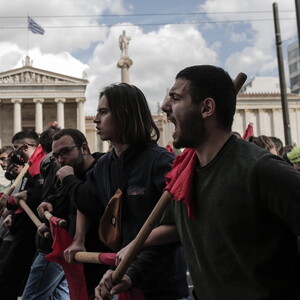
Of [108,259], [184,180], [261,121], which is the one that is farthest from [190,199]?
[261,121]

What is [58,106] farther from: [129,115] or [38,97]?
[129,115]

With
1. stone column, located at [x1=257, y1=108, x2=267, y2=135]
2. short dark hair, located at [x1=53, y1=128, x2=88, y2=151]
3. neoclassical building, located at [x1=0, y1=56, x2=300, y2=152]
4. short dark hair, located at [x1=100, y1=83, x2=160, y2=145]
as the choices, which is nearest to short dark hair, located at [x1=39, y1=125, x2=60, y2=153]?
short dark hair, located at [x1=53, y1=128, x2=88, y2=151]

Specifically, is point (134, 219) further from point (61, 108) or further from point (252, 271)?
point (61, 108)

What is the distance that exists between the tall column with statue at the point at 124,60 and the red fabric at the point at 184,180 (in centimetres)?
4186

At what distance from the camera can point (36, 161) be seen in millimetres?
4609

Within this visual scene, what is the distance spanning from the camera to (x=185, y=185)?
1699 millimetres

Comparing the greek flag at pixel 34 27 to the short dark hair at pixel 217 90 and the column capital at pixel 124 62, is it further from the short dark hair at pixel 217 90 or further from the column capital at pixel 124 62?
the short dark hair at pixel 217 90

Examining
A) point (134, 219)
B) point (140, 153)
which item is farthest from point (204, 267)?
point (140, 153)

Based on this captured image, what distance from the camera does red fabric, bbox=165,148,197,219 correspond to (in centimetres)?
169

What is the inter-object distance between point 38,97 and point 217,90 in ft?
183

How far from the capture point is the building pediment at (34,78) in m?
55.5

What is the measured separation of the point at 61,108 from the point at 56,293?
53.0m

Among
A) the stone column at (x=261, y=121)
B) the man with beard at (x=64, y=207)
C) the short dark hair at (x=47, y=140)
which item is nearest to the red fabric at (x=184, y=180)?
the man with beard at (x=64, y=207)

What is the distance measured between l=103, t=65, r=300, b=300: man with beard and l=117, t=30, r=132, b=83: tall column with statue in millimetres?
41995
